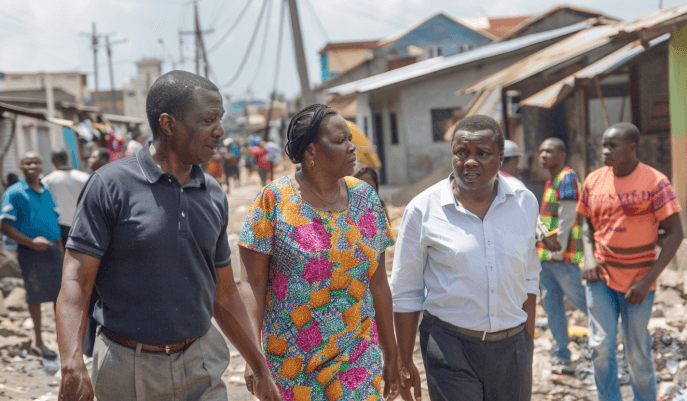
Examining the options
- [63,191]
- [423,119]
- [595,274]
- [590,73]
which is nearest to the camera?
[595,274]

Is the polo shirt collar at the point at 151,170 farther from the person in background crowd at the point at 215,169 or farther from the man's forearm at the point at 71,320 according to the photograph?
the person in background crowd at the point at 215,169

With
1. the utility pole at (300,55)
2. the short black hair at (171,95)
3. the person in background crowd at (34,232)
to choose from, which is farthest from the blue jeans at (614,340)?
the utility pole at (300,55)

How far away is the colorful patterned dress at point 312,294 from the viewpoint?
2.84m

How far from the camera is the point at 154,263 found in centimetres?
236

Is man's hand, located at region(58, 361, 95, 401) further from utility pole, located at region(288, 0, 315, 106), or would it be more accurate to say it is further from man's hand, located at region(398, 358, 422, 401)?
utility pole, located at region(288, 0, 315, 106)

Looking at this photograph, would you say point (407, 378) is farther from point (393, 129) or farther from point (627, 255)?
point (393, 129)

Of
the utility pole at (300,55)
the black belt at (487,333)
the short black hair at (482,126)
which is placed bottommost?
the black belt at (487,333)

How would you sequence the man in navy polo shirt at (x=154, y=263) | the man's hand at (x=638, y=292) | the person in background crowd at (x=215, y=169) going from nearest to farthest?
the man in navy polo shirt at (x=154, y=263), the man's hand at (x=638, y=292), the person in background crowd at (x=215, y=169)

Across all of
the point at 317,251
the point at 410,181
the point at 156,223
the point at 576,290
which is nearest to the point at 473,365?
the point at 317,251

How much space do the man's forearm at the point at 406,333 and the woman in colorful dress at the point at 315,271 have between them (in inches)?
6.3

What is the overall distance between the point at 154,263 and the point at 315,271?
0.73 m

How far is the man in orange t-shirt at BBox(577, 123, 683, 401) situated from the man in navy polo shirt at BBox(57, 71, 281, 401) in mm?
2800

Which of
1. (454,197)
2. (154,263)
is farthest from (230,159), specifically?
(154,263)

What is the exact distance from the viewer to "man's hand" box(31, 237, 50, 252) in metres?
6.52
